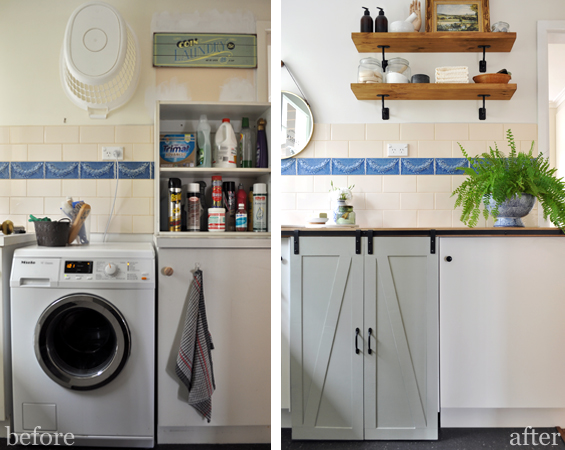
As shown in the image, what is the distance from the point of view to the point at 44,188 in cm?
107

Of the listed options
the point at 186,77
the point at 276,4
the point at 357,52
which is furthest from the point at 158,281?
the point at 357,52

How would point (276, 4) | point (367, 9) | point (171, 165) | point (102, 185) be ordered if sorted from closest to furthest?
1. point (276, 4)
2. point (102, 185)
3. point (171, 165)
4. point (367, 9)

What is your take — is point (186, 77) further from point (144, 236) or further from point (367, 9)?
point (367, 9)

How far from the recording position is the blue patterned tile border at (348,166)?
5.16ft

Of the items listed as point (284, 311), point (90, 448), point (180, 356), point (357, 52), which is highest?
point (357, 52)

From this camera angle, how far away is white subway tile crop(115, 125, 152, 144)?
107cm

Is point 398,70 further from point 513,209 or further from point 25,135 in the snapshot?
point 25,135

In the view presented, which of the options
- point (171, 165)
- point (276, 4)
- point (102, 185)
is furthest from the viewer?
point (171, 165)

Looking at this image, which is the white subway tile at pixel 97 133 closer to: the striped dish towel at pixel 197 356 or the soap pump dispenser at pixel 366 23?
the striped dish towel at pixel 197 356

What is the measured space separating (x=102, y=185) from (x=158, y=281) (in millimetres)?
319

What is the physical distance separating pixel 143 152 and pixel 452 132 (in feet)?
3.87

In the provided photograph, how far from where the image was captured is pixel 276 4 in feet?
2.71

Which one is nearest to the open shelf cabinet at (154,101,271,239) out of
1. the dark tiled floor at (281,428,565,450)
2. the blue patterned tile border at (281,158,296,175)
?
the blue patterned tile border at (281,158,296,175)

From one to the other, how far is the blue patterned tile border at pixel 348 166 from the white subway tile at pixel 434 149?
0.24 m
